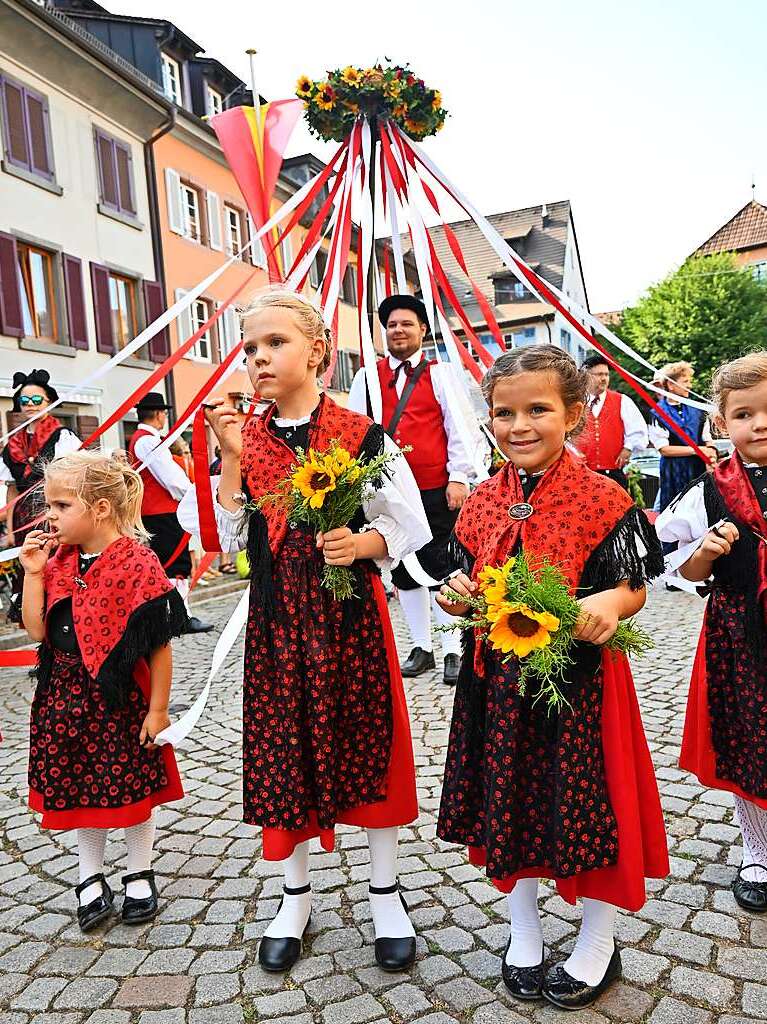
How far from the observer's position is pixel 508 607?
5.77 ft

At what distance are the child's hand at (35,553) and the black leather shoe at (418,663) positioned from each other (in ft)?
9.85

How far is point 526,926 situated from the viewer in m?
2.12

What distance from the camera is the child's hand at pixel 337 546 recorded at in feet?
7.00

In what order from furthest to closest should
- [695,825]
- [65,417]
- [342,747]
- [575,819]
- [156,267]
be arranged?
[156,267]
[65,417]
[695,825]
[342,747]
[575,819]

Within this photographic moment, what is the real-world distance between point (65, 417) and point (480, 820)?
44.2 ft

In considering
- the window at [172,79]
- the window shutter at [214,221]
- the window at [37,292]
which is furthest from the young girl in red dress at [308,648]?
the window at [172,79]

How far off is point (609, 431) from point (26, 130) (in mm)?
10918

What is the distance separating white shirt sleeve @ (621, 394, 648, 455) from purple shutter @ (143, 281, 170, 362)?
36.3 feet

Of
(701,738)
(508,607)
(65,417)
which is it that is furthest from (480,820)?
(65,417)

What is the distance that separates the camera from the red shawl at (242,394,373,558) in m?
2.26

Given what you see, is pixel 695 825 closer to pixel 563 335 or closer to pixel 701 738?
pixel 701 738

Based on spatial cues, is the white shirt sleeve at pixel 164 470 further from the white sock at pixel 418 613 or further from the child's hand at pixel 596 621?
the child's hand at pixel 596 621

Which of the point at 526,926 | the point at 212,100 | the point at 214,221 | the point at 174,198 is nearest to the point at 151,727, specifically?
the point at 526,926

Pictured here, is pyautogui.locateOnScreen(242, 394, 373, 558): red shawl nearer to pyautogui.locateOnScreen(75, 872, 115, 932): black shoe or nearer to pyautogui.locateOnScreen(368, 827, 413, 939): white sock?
pyautogui.locateOnScreen(368, 827, 413, 939): white sock
